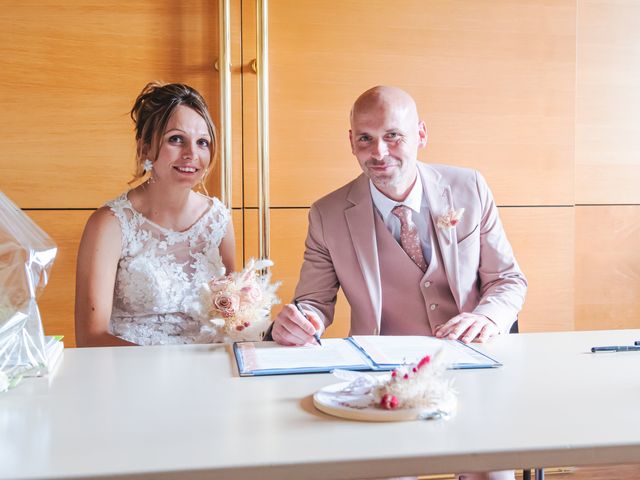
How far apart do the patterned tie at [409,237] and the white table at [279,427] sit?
0.92 m

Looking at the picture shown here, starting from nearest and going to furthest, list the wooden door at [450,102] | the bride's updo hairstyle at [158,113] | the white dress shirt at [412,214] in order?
1. the white dress shirt at [412,214]
2. the bride's updo hairstyle at [158,113]
3. the wooden door at [450,102]

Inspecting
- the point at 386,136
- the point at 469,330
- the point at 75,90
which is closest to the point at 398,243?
the point at 386,136

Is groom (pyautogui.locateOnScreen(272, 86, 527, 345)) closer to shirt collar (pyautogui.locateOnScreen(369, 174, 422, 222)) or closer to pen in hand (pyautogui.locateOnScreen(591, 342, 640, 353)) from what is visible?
shirt collar (pyautogui.locateOnScreen(369, 174, 422, 222))

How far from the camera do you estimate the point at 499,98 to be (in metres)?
3.66

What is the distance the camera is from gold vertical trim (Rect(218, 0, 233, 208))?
3.28 metres

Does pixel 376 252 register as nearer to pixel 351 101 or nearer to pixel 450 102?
pixel 351 101

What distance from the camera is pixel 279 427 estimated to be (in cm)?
125

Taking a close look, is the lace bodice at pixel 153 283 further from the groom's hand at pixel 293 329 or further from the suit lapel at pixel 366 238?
the groom's hand at pixel 293 329

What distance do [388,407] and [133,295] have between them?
1588 millimetres

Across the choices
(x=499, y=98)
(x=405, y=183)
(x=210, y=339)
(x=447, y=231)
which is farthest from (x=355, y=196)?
(x=499, y=98)

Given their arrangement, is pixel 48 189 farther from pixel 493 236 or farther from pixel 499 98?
pixel 499 98

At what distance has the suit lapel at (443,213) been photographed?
2.51 metres

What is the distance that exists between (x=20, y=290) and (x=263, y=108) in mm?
1921

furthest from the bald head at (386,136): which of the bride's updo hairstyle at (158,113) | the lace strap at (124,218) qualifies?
the lace strap at (124,218)
